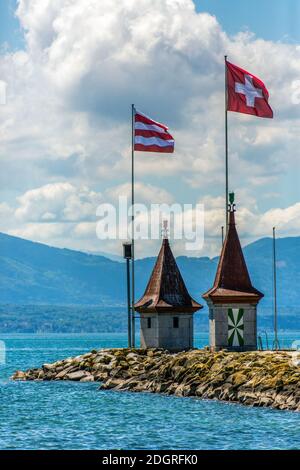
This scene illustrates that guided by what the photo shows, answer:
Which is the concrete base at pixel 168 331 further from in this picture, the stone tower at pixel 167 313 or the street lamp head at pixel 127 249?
the street lamp head at pixel 127 249

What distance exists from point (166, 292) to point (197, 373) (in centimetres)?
1084

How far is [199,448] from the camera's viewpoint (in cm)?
4112

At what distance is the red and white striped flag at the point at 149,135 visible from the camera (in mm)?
66188

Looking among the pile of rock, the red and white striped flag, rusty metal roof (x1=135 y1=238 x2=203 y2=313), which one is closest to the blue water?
the pile of rock

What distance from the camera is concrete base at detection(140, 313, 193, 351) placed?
68688 mm

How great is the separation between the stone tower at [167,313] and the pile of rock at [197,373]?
1.08 meters

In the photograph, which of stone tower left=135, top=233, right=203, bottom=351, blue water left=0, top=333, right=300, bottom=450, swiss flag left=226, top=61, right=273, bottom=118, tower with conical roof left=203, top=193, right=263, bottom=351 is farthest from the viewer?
stone tower left=135, top=233, right=203, bottom=351

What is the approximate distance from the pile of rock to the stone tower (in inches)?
42.5

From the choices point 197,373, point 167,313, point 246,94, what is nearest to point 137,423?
point 197,373

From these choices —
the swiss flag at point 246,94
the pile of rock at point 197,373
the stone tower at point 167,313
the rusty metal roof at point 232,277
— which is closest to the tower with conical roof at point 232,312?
the rusty metal roof at point 232,277

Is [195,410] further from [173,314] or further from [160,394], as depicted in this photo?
[173,314]

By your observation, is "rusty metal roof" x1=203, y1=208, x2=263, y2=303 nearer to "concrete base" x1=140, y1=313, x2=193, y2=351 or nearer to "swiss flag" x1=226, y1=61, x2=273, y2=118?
"concrete base" x1=140, y1=313, x2=193, y2=351

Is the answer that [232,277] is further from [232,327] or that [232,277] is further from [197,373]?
[197,373]
